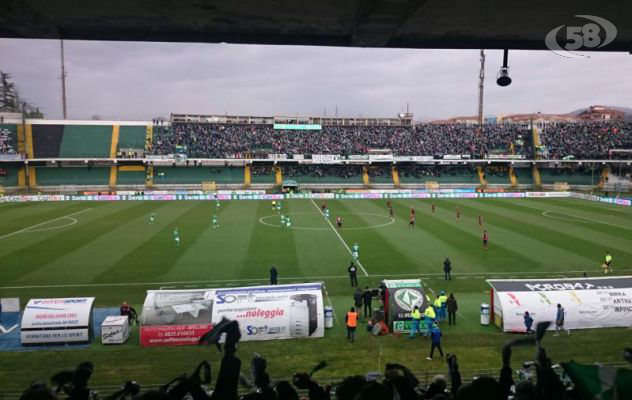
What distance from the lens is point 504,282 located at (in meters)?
16.7

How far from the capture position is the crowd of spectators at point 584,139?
243 feet

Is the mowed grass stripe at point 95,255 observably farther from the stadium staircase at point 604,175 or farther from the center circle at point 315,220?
the stadium staircase at point 604,175

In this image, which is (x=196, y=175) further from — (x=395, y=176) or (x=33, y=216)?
(x=395, y=176)

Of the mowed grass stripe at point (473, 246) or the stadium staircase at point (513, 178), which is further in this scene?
the stadium staircase at point (513, 178)

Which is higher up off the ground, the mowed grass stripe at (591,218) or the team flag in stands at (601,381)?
the team flag in stands at (601,381)

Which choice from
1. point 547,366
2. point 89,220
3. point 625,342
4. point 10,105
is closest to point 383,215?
point 89,220

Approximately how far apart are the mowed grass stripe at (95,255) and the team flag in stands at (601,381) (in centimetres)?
2299

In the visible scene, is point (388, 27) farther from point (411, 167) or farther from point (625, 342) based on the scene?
point (411, 167)

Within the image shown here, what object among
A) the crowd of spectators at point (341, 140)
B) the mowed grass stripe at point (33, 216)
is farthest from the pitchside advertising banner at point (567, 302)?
the crowd of spectators at point (341, 140)

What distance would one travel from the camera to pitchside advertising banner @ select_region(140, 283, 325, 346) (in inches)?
592

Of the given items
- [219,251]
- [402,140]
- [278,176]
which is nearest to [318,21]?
[219,251]

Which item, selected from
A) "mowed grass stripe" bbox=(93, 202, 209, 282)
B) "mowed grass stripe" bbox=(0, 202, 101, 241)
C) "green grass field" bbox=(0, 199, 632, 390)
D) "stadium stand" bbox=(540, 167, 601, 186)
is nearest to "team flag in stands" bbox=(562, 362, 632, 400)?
"green grass field" bbox=(0, 199, 632, 390)

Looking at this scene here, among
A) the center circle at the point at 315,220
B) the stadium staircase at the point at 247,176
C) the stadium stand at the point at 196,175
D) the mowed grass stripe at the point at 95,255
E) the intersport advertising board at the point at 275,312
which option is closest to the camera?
the intersport advertising board at the point at 275,312

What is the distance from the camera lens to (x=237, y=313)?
1523 centimetres
